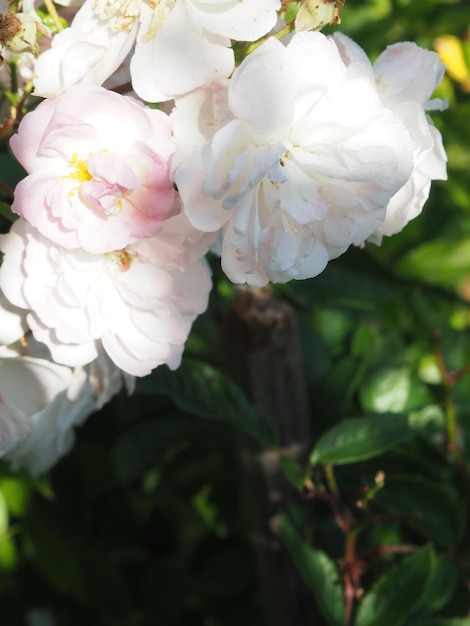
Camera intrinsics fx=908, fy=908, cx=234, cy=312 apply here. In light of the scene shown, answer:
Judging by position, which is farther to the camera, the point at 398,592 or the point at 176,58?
the point at 398,592

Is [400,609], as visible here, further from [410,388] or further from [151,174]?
[151,174]

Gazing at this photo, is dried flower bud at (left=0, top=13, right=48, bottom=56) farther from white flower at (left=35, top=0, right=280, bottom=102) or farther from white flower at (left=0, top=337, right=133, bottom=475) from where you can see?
white flower at (left=0, top=337, right=133, bottom=475)

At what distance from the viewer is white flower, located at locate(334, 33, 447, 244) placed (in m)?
0.60

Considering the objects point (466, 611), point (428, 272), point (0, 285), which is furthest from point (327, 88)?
point (428, 272)

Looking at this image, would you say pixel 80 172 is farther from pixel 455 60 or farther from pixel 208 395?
pixel 455 60

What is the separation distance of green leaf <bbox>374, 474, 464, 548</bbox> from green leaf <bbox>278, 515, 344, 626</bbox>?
94 mm

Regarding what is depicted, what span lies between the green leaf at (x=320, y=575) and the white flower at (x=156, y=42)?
0.46 meters

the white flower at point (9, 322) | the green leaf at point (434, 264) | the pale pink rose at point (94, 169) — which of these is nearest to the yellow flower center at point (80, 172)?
the pale pink rose at point (94, 169)

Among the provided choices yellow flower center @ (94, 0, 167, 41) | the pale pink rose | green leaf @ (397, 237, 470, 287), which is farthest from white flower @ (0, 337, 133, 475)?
green leaf @ (397, 237, 470, 287)

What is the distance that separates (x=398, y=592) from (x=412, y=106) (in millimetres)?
443

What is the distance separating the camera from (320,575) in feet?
2.74

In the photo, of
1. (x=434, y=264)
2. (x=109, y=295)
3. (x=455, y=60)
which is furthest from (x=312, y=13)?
(x=455, y=60)

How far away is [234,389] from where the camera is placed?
0.87 meters

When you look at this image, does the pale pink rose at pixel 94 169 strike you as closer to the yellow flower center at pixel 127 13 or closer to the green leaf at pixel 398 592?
the yellow flower center at pixel 127 13
